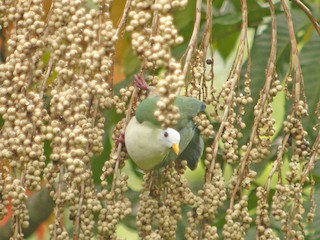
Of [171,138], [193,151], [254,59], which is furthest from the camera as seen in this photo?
[254,59]

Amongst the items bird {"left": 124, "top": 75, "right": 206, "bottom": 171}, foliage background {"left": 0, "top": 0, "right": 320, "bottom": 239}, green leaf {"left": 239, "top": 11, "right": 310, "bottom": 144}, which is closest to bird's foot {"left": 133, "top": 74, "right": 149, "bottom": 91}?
bird {"left": 124, "top": 75, "right": 206, "bottom": 171}

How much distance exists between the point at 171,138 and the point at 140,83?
19 cm

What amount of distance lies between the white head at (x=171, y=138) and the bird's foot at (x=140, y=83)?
0.15 m

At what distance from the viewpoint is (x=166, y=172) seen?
2.39 meters

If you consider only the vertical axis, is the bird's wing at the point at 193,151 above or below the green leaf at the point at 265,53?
below

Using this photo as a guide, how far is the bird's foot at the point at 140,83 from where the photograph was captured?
2.38 metres

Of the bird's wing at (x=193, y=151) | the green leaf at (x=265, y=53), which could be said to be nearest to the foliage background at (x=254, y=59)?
the green leaf at (x=265, y=53)

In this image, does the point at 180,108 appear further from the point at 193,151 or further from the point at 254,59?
the point at 254,59

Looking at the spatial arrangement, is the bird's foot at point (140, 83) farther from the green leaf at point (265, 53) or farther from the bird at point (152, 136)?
the green leaf at point (265, 53)

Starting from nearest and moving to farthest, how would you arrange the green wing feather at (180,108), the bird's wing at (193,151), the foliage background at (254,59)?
the green wing feather at (180,108)
the bird's wing at (193,151)
the foliage background at (254,59)

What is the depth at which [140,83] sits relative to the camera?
2.40 metres

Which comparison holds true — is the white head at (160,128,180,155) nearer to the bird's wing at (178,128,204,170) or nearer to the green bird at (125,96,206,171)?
the green bird at (125,96,206,171)

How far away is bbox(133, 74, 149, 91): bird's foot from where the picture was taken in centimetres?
238

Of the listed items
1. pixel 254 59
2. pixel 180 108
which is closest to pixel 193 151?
Result: pixel 180 108
